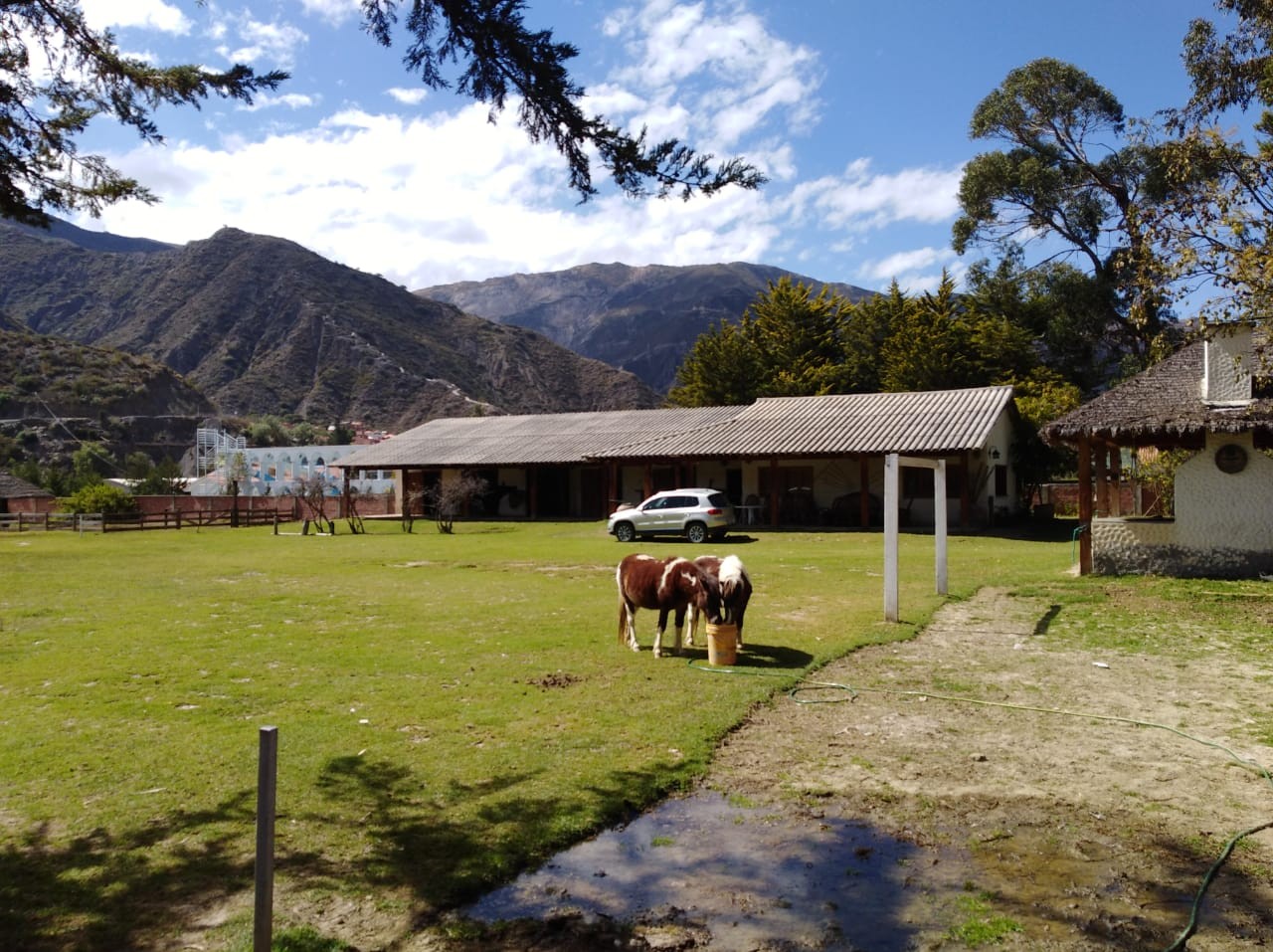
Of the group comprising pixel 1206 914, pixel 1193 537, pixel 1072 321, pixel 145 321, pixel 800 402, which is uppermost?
pixel 145 321

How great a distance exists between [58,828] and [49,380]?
8734 cm

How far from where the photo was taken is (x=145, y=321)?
107m

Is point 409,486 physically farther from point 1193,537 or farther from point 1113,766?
point 1113,766

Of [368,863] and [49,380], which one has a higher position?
[49,380]

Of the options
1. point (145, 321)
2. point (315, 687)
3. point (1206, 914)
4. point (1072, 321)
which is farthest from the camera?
point (145, 321)

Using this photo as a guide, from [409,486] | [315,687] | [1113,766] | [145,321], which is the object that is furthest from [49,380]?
[1113,766]

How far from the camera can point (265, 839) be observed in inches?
115

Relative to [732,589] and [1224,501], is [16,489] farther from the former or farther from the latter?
[1224,501]

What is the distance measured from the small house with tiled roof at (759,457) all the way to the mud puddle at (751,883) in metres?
20.4

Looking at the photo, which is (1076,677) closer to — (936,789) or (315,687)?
(936,789)

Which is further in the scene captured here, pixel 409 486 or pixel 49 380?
pixel 49 380

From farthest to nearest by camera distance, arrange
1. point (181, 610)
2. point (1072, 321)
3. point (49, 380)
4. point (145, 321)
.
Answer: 1. point (145, 321)
2. point (49, 380)
3. point (1072, 321)
4. point (181, 610)

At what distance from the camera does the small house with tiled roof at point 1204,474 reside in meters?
15.4

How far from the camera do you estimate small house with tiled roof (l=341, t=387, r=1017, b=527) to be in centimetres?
2936
